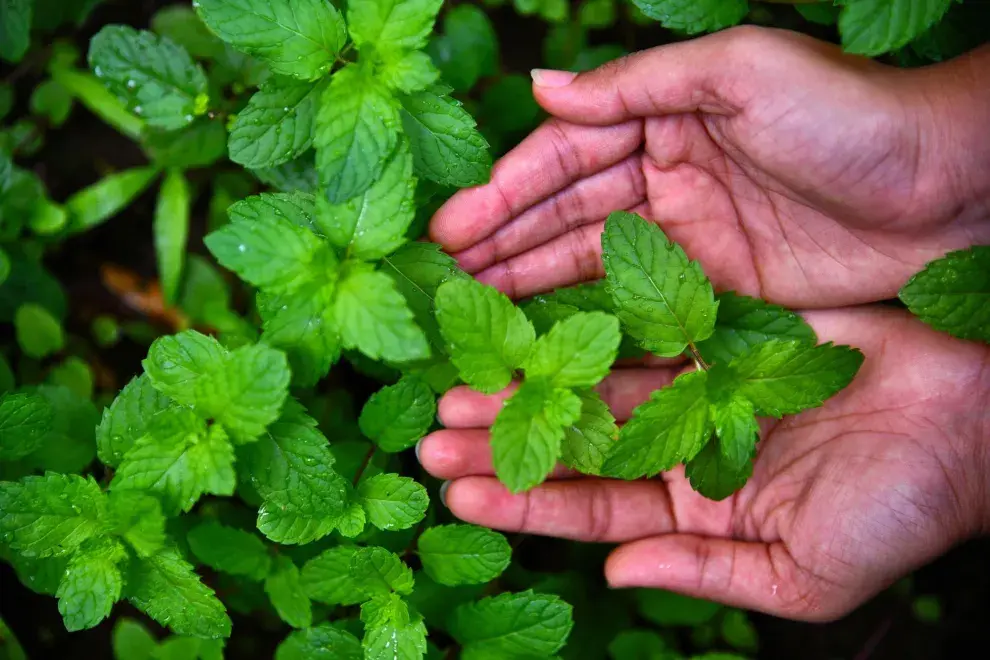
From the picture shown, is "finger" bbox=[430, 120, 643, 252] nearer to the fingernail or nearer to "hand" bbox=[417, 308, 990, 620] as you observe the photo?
the fingernail

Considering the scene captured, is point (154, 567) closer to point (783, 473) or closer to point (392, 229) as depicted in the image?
point (392, 229)

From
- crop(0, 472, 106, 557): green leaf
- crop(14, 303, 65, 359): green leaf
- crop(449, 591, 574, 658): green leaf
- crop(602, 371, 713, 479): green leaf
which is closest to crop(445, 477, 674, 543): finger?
crop(449, 591, 574, 658): green leaf

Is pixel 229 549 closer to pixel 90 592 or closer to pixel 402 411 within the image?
pixel 90 592

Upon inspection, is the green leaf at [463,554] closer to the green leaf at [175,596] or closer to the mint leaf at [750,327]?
the green leaf at [175,596]

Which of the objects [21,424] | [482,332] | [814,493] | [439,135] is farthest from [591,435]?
[21,424]

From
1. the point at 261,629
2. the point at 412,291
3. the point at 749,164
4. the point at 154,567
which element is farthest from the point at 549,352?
the point at 261,629

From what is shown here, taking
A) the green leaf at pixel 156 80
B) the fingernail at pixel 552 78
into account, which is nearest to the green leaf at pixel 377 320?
the fingernail at pixel 552 78
